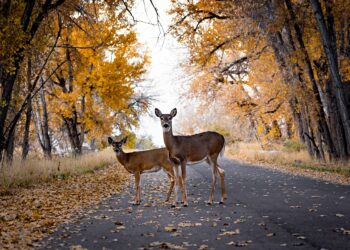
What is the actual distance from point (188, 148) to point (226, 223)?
332 cm

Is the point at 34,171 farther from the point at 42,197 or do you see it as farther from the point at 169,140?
the point at 169,140

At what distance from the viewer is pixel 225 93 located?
34406 millimetres

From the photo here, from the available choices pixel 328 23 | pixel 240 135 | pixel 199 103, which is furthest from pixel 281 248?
pixel 240 135

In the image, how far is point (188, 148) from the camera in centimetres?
1072

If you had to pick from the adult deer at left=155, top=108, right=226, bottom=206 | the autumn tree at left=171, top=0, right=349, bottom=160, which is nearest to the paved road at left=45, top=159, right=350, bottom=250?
the adult deer at left=155, top=108, right=226, bottom=206

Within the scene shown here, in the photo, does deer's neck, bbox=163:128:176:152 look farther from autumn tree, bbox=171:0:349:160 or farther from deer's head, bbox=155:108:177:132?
autumn tree, bbox=171:0:349:160

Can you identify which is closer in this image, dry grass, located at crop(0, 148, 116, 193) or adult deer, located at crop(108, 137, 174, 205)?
adult deer, located at crop(108, 137, 174, 205)

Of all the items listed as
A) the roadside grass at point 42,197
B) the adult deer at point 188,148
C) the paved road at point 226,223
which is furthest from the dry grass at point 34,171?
the adult deer at point 188,148

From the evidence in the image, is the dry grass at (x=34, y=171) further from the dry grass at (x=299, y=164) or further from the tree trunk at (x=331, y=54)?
the tree trunk at (x=331, y=54)

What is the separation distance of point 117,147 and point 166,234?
205 inches

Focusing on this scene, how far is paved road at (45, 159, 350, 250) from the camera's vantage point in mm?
6227

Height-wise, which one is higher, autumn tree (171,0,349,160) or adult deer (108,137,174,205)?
autumn tree (171,0,349,160)

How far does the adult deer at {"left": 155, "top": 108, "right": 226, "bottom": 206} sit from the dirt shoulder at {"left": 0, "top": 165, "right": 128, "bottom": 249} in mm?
2419

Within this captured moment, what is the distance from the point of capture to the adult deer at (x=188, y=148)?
415 inches
